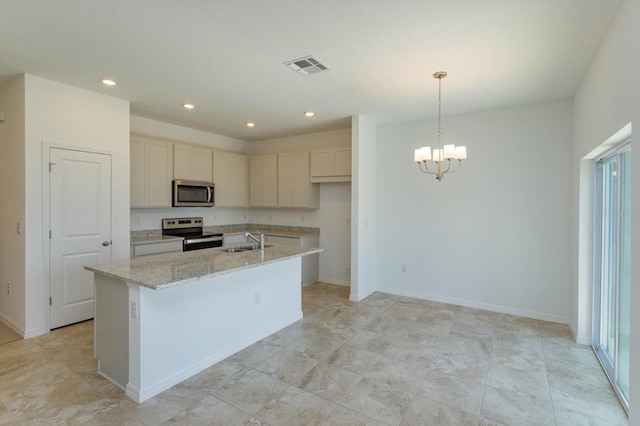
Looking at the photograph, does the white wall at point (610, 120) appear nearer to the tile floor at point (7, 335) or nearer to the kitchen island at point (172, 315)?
the kitchen island at point (172, 315)

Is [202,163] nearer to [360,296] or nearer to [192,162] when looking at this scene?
[192,162]

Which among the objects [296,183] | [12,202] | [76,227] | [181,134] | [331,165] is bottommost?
[76,227]

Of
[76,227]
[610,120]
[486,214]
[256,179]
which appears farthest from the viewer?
[256,179]

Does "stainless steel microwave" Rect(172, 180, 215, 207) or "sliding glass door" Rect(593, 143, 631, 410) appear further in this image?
"stainless steel microwave" Rect(172, 180, 215, 207)

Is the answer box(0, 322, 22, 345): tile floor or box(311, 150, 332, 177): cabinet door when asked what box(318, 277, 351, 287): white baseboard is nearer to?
box(311, 150, 332, 177): cabinet door

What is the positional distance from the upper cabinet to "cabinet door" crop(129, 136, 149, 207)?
8.60 ft

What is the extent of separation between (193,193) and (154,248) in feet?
3.68

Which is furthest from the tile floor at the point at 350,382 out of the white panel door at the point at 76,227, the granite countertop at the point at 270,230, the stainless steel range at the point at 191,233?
the granite countertop at the point at 270,230

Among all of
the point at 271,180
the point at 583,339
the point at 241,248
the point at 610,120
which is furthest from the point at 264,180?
the point at 583,339

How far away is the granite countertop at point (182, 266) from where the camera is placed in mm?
2275

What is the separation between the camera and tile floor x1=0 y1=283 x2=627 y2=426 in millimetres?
2207

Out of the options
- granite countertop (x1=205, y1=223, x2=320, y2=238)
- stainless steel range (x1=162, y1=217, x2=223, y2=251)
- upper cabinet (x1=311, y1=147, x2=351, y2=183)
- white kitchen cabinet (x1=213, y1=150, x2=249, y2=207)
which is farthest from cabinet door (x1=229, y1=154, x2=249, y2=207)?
upper cabinet (x1=311, y1=147, x2=351, y2=183)

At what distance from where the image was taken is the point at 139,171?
4.67 metres

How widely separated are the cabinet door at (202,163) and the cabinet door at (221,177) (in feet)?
0.38
